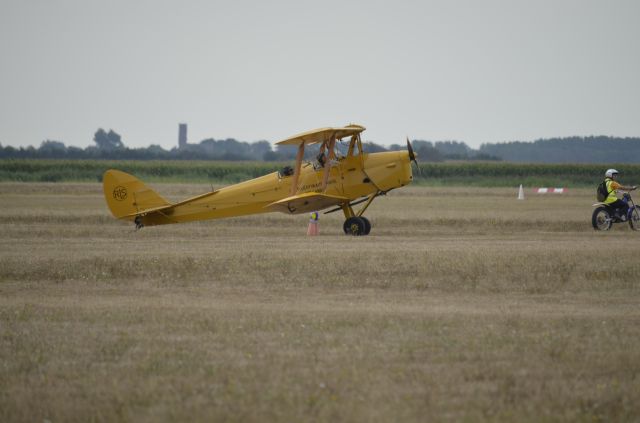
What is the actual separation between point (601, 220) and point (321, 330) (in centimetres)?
1531

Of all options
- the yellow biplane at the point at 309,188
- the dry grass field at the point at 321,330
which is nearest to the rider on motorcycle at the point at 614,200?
the dry grass field at the point at 321,330

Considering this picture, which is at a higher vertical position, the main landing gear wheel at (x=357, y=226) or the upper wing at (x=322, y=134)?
the upper wing at (x=322, y=134)

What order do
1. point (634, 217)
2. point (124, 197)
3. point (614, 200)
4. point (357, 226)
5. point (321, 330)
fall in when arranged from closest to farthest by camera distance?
point (321, 330) → point (357, 226) → point (634, 217) → point (614, 200) → point (124, 197)

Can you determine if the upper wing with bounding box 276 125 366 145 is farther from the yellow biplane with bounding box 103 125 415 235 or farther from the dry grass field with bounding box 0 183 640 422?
the dry grass field with bounding box 0 183 640 422

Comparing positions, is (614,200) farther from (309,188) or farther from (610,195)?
(309,188)

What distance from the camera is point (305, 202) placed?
2348cm

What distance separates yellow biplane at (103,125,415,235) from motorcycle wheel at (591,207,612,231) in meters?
5.03

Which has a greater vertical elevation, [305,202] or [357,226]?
[305,202]

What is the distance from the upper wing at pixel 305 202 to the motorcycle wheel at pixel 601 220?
21.4 feet

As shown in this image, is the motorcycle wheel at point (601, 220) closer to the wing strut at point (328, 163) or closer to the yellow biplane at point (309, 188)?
the yellow biplane at point (309, 188)

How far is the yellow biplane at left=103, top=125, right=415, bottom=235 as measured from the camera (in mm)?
23781

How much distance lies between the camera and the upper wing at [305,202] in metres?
23.3

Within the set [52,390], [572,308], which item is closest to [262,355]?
[52,390]

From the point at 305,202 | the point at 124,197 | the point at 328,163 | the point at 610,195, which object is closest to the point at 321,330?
the point at 305,202
